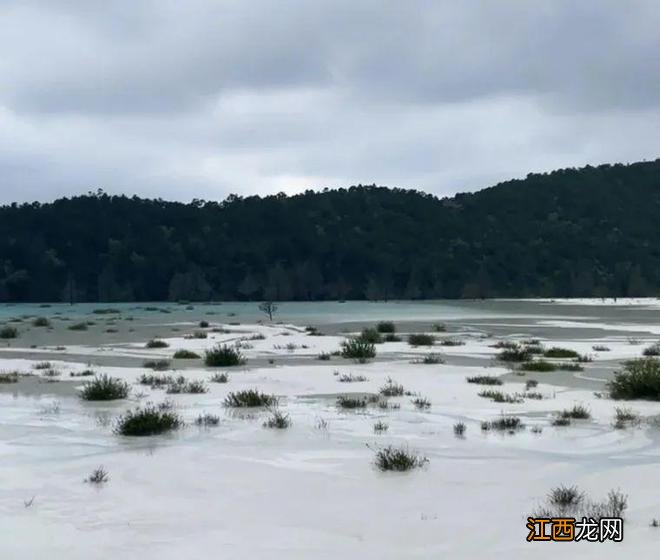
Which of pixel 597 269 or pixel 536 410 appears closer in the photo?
pixel 536 410

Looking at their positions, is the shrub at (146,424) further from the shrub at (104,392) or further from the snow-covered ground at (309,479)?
the shrub at (104,392)

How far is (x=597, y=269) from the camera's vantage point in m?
124

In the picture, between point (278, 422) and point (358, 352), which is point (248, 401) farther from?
point (358, 352)

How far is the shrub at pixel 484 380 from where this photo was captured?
15.7 m

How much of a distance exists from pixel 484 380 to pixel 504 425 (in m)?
5.26

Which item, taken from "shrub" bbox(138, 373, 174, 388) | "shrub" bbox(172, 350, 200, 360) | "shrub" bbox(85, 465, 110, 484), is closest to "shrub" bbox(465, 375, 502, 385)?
"shrub" bbox(138, 373, 174, 388)

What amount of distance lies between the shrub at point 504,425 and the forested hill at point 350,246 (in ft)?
348

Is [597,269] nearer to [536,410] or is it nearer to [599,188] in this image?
[599,188]

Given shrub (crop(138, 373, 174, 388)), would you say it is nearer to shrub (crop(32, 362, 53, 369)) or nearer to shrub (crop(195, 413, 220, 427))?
shrub (crop(32, 362, 53, 369))

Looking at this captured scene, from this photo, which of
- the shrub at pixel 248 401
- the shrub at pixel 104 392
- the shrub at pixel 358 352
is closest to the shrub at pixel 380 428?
the shrub at pixel 248 401

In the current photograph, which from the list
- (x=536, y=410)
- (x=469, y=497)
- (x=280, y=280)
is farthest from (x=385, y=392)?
(x=280, y=280)

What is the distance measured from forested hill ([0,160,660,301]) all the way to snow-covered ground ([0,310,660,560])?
346ft

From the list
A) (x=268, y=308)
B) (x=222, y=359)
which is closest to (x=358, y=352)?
(x=222, y=359)

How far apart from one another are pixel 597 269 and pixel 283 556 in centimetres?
12661
